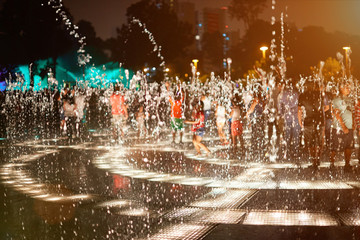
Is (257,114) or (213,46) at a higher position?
(213,46)

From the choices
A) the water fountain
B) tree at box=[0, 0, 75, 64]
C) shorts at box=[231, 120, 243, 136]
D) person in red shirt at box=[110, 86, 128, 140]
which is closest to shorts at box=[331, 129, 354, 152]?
the water fountain

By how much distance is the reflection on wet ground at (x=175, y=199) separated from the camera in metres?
5.14

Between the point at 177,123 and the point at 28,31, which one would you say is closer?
the point at 177,123

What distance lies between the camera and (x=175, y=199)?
6.78 m

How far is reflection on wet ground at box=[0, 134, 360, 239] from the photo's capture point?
5145mm

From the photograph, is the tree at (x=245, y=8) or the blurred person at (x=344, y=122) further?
the tree at (x=245, y=8)

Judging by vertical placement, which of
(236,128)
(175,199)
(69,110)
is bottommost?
(175,199)

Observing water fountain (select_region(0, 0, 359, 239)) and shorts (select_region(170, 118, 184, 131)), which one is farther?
shorts (select_region(170, 118, 184, 131))

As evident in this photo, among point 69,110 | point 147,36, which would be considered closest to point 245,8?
point 147,36

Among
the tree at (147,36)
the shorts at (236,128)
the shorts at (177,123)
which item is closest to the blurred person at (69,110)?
the shorts at (177,123)

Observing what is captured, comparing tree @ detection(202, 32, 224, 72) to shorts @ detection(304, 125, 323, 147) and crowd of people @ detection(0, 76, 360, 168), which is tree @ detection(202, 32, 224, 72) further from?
shorts @ detection(304, 125, 323, 147)

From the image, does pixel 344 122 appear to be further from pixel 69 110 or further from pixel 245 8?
pixel 245 8

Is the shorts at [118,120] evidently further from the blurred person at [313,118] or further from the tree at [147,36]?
the tree at [147,36]

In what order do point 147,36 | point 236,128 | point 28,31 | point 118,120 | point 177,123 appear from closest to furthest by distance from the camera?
point 236,128 < point 177,123 < point 118,120 < point 28,31 < point 147,36
